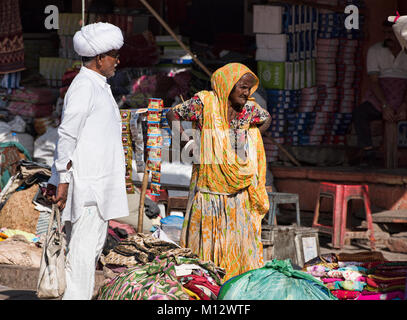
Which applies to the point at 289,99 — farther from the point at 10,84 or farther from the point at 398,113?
the point at 10,84

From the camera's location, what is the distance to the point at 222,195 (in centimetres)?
539

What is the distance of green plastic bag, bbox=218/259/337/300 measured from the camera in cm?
406

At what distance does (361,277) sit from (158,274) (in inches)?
73.8

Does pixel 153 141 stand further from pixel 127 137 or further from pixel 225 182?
pixel 225 182

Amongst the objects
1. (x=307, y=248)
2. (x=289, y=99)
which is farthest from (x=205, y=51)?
(x=307, y=248)

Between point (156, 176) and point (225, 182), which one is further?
point (156, 176)

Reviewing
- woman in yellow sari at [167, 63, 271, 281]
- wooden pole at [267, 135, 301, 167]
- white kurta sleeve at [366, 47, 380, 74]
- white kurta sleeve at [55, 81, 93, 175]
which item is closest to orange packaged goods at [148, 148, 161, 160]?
woman in yellow sari at [167, 63, 271, 281]

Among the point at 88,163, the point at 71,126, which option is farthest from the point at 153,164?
the point at 71,126

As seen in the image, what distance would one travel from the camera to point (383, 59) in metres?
9.23

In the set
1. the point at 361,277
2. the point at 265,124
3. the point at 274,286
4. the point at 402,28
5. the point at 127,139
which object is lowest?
the point at 361,277

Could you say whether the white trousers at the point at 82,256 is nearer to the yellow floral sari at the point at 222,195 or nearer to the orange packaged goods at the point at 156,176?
the yellow floral sari at the point at 222,195

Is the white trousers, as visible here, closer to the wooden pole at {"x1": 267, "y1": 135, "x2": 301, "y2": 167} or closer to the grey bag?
the grey bag

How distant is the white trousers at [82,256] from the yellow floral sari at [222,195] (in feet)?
3.92
